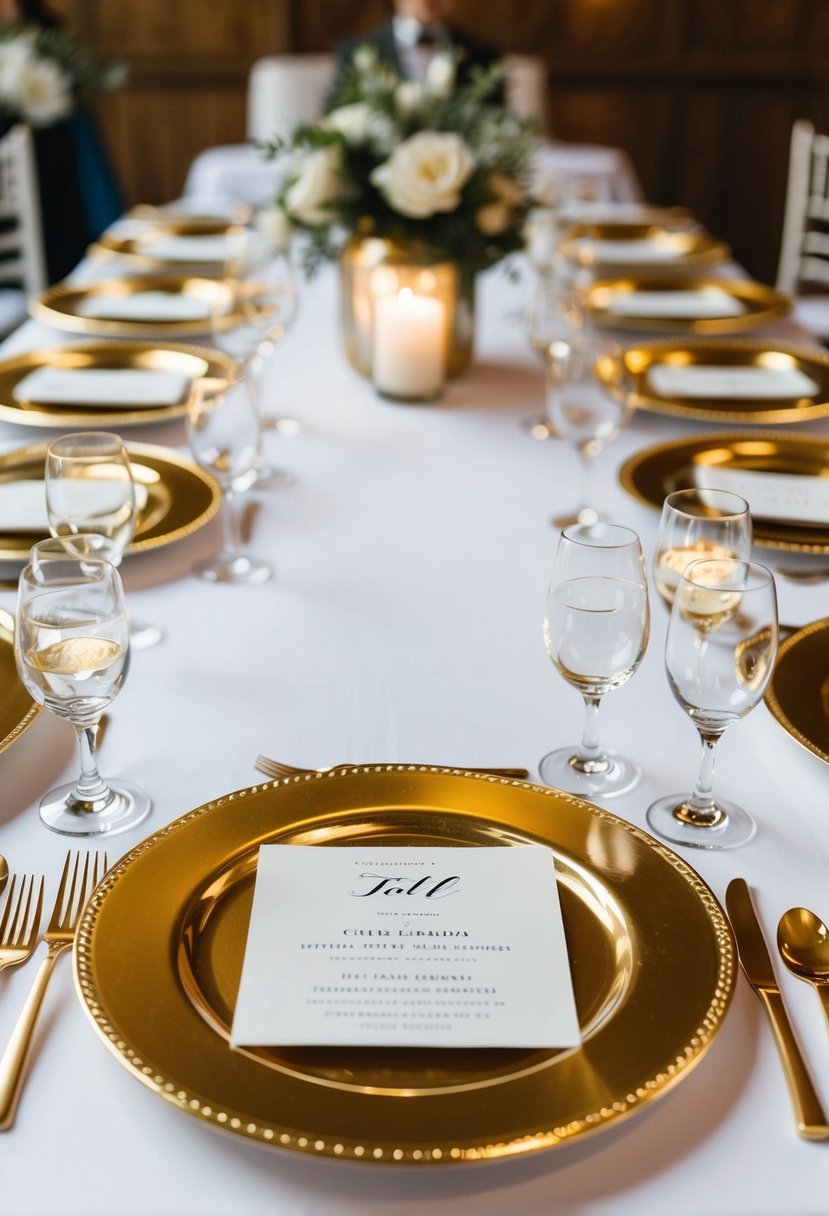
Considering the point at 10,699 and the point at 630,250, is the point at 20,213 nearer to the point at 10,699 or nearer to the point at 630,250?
the point at 630,250

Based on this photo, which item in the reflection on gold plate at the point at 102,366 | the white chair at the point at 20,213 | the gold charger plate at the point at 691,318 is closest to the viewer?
the reflection on gold plate at the point at 102,366

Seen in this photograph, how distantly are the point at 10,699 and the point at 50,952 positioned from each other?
0.30m

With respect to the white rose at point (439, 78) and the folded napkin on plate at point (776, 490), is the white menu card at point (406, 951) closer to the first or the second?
the folded napkin on plate at point (776, 490)

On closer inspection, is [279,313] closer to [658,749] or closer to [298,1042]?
[658,749]

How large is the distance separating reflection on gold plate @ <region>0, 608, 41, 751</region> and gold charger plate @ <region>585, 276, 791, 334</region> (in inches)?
50.1

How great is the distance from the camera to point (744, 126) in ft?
17.9

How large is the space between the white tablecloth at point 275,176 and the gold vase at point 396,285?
4.19 ft

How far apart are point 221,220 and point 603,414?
1692 mm

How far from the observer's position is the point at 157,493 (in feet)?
4.56

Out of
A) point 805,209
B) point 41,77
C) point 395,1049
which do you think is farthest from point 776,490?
point 41,77

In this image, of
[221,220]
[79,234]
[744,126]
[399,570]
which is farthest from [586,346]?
[744,126]

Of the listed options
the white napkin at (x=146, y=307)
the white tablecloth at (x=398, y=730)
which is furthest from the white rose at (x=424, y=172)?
the white napkin at (x=146, y=307)

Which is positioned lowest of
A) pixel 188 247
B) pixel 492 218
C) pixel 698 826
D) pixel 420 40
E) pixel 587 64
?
pixel 698 826

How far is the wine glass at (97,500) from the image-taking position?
1138mm
